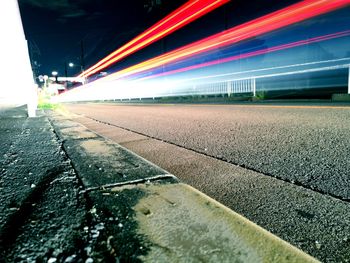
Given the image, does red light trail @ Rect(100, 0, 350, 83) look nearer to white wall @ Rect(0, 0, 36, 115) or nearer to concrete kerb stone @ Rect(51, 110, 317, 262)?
white wall @ Rect(0, 0, 36, 115)

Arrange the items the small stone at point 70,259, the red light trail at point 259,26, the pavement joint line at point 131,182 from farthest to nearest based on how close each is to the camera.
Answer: the red light trail at point 259,26, the pavement joint line at point 131,182, the small stone at point 70,259

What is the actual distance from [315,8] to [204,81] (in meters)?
7.30

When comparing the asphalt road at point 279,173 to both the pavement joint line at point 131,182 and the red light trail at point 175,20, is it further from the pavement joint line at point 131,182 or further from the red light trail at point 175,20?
the red light trail at point 175,20

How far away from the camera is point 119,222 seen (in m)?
1.07

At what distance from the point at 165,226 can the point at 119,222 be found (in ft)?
0.61

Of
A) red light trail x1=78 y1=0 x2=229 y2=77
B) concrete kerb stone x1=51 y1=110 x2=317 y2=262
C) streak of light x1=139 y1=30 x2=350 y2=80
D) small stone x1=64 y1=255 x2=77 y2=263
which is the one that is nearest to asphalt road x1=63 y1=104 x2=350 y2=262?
concrete kerb stone x1=51 y1=110 x2=317 y2=262

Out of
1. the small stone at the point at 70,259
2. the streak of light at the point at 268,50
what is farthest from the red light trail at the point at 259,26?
the small stone at the point at 70,259

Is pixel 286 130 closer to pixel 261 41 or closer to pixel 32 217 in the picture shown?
pixel 32 217

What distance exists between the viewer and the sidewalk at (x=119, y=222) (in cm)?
87

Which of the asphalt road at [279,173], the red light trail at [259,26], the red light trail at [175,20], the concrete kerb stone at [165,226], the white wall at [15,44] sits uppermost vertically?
the red light trail at [175,20]

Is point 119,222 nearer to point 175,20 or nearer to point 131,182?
point 131,182

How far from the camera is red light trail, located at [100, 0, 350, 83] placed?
541 inches

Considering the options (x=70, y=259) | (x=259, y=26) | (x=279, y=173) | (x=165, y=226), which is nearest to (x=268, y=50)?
(x=259, y=26)

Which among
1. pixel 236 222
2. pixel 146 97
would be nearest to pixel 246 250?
pixel 236 222
